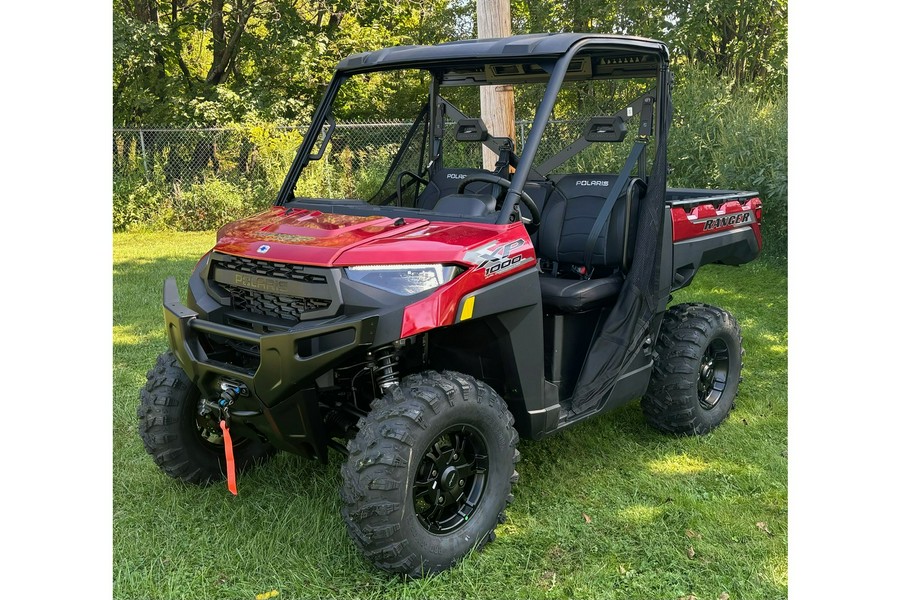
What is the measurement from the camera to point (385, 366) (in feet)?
10.2

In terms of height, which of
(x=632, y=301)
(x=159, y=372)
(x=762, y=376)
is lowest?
(x=762, y=376)

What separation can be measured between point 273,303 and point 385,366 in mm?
487

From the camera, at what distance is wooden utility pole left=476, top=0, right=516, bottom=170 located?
21.2 ft

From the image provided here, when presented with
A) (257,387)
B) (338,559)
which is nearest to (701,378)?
(338,559)

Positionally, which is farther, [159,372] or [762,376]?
[762,376]

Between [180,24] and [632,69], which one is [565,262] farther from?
[180,24]

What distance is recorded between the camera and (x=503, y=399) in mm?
3354

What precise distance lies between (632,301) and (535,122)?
104 cm

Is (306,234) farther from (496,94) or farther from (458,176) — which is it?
(496,94)

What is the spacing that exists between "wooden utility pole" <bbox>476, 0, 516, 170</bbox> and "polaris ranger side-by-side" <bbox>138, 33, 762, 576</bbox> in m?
1.97

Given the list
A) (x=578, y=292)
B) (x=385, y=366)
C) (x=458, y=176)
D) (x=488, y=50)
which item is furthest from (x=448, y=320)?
(x=458, y=176)

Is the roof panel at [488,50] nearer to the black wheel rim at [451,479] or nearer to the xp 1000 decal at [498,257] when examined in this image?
the xp 1000 decal at [498,257]

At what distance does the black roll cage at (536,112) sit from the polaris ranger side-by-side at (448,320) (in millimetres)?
12

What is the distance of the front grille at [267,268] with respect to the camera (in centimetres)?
298
